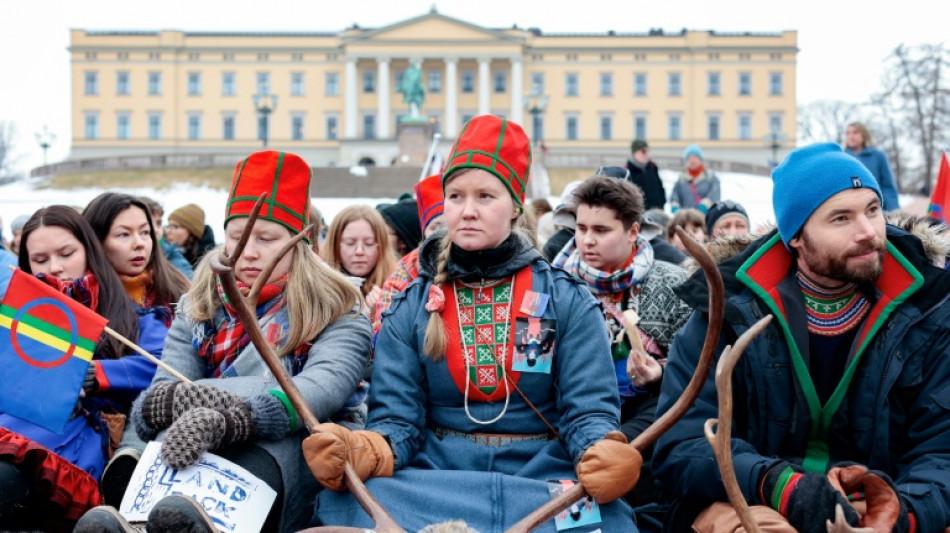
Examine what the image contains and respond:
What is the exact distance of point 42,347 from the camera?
13.3ft

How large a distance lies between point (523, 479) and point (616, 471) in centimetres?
46

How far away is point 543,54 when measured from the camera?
253 ft

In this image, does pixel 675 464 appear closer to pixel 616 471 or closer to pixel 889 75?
pixel 616 471

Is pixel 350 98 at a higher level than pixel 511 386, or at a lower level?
higher

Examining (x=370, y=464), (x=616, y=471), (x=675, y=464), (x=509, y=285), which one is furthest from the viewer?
(x=509, y=285)

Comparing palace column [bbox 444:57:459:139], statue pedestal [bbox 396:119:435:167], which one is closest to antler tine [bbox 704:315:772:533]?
statue pedestal [bbox 396:119:435:167]

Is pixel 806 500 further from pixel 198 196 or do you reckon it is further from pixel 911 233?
pixel 198 196

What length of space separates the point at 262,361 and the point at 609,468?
158cm

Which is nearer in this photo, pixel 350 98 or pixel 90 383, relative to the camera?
pixel 90 383

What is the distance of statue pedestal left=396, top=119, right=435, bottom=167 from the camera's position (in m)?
43.9

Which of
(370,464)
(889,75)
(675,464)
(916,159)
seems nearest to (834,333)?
(675,464)

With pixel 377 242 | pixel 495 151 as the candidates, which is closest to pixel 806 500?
pixel 495 151

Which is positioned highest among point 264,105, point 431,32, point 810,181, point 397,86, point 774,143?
point 431,32

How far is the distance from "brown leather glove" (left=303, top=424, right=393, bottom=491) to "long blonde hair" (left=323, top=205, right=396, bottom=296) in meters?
3.33
